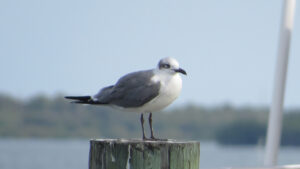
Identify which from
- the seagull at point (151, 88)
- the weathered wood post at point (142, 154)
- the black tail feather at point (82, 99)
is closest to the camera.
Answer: the weathered wood post at point (142, 154)

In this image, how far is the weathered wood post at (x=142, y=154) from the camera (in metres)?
2.39

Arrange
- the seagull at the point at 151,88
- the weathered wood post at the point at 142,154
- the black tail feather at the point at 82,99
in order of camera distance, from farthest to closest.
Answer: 1. the black tail feather at the point at 82,99
2. the seagull at the point at 151,88
3. the weathered wood post at the point at 142,154

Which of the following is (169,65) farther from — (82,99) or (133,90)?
(82,99)

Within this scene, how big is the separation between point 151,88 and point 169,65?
0.47ft

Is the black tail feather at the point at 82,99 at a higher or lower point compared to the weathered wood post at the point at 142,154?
higher

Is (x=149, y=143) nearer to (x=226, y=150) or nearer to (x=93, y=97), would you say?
(x=93, y=97)

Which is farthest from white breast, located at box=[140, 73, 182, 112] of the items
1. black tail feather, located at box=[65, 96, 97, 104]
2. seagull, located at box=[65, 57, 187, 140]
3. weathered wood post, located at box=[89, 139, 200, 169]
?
weathered wood post, located at box=[89, 139, 200, 169]

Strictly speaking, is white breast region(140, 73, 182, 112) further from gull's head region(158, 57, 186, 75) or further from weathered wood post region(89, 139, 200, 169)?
weathered wood post region(89, 139, 200, 169)

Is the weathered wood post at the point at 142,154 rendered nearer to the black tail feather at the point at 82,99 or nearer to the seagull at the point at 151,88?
the seagull at the point at 151,88

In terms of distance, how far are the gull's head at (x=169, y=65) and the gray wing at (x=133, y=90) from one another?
0.06 metres

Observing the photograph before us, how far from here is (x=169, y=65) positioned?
306 centimetres

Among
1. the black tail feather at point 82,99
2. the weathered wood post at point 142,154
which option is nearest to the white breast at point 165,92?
the black tail feather at point 82,99

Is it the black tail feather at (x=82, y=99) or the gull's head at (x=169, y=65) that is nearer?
the gull's head at (x=169, y=65)

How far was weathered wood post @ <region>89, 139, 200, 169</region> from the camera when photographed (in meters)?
2.39
